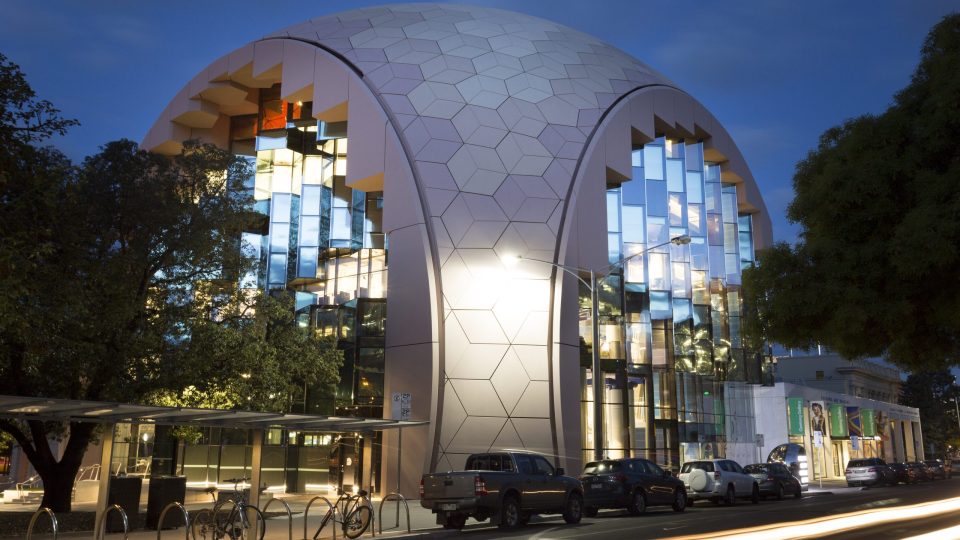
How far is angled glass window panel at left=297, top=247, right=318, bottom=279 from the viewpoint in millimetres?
37719

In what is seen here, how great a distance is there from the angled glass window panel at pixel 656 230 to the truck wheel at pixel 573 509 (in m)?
20.8

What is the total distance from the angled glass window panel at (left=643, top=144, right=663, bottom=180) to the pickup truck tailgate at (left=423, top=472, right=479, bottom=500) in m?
25.2

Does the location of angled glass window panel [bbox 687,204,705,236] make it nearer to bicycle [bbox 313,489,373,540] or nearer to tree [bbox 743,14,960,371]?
bicycle [bbox 313,489,373,540]

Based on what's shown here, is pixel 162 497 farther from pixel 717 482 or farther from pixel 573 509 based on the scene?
pixel 717 482

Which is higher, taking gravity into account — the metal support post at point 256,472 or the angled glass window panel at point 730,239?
the angled glass window panel at point 730,239

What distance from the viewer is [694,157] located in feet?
147

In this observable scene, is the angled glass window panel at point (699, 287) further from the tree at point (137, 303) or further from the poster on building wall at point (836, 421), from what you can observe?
the tree at point (137, 303)

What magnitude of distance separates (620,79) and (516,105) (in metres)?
6.90

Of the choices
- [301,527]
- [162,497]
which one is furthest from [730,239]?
[162,497]

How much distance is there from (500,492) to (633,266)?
869 inches

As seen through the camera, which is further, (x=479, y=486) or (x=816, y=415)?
(x=816, y=415)

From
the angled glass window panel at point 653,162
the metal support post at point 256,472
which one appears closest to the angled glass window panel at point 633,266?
the angled glass window panel at point 653,162

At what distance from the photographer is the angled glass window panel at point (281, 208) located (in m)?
38.7

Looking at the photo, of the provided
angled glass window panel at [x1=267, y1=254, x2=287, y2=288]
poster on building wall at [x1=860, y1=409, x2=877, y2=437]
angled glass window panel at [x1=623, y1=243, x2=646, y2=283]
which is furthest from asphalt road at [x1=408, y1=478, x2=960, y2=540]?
poster on building wall at [x1=860, y1=409, x2=877, y2=437]
